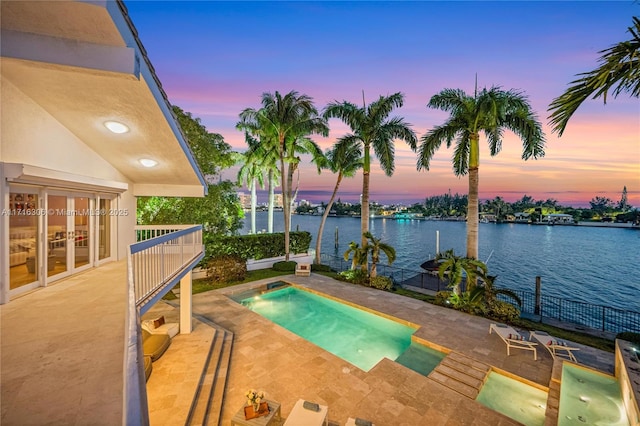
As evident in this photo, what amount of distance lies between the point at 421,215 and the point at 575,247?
89.8 metres

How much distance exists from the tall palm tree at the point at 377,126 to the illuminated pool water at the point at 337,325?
186 inches

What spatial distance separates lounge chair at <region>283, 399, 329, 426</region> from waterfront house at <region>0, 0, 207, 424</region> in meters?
3.68

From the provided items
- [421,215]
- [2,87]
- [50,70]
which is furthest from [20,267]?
[421,215]

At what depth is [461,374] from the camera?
24.8 ft

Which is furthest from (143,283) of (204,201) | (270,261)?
(270,261)

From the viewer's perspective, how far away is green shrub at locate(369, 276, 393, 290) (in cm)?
1534

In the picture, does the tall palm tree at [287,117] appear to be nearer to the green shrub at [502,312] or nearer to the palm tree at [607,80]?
the green shrub at [502,312]

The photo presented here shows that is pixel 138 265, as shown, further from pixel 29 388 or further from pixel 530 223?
pixel 530 223

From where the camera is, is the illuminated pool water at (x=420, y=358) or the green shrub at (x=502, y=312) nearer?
the illuminated pool water at (x=420, y=358)

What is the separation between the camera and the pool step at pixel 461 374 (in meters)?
7.06

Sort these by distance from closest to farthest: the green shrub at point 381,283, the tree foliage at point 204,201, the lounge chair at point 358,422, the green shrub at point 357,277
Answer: the lounge chair at point 358,422 → the green shrub at point 381,283 → the green shrub at point 357,277 → the tree foliage at point 204,201

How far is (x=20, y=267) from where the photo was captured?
19.3ft

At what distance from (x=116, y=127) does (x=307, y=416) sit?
8.25 metres

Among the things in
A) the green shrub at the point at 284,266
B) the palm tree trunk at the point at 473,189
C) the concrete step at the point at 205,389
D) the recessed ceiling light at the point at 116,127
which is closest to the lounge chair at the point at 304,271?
the green shrub at the point at 284,266
